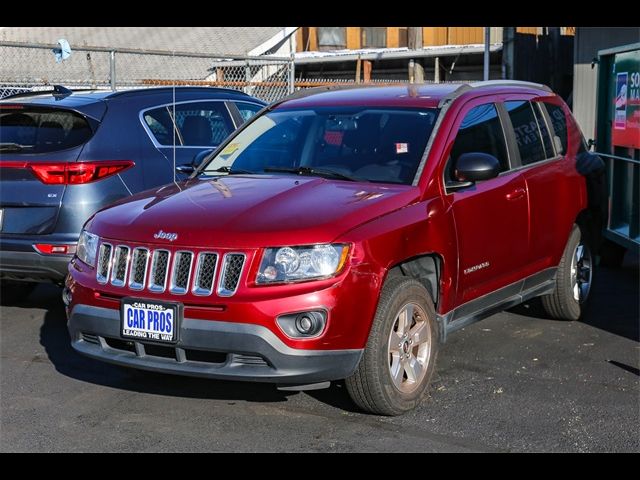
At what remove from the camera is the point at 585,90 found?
14.7 meters

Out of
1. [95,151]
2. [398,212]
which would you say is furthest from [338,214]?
[95,151]

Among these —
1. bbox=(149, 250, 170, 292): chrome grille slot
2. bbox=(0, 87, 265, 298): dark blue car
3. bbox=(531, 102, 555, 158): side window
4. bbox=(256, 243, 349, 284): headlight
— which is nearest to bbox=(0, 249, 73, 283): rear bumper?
bbox=(0, 87, 265, 298): dark blue car

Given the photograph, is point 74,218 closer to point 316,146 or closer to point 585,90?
point 316,146

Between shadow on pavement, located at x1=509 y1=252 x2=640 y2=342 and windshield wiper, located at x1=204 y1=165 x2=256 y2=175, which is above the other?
windshield wiper, located at x1=204 y1=165 x2=256 y2=175

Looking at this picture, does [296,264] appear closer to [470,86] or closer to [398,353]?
[398,353]

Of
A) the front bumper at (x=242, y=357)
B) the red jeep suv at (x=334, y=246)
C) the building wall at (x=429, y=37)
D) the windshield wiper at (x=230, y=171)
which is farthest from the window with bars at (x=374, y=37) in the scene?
the front bumper at (x=242, y=357)

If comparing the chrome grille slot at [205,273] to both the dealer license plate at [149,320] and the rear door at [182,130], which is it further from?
the rear door at [182,130]

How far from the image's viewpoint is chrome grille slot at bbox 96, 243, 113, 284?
16.2 ft

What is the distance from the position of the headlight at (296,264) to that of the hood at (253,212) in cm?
5

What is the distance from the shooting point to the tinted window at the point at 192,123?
24.7ft

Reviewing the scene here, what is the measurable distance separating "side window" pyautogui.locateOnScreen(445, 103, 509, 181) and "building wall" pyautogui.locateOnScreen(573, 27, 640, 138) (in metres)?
8.08

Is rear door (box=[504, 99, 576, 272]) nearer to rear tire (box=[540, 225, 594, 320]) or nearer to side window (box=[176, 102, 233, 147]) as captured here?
rear tire (box=[540, 225, 594, 320])

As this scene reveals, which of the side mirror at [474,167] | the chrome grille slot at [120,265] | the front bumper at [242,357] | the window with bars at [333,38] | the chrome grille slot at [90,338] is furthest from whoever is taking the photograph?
the window with bars at [333,38]

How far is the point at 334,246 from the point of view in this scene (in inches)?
181
